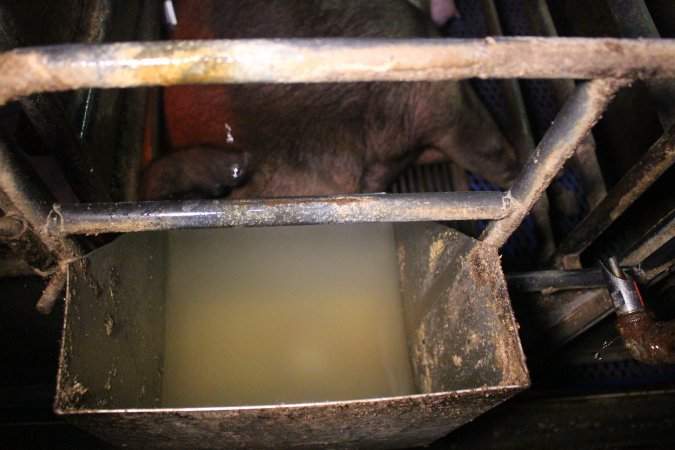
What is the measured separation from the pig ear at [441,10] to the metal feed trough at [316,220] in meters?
1.68

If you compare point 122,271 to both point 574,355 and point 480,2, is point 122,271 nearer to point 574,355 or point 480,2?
point 574,355

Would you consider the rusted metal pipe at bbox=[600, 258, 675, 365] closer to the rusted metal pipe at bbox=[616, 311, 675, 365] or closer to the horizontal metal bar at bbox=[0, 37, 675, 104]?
the rusted metal pipe at bbox=[616, 311, 675, 365]

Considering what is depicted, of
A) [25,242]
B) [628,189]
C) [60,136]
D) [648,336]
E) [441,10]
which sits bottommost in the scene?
[648,336]

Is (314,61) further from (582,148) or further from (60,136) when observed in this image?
(582,148)

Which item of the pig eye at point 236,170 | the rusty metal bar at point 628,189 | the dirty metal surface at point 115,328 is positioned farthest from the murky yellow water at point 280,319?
the rusty metal bar at point 628,189

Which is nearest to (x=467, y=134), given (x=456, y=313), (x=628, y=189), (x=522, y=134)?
(x=522, y=134)

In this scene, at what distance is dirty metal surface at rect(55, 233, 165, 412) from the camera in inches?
36.3

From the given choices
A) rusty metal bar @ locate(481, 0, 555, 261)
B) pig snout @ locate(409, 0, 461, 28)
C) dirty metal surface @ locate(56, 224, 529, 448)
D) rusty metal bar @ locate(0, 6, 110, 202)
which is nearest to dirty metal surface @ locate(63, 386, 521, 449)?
dirty metal surface @ locate(56, 224, 529, 448)

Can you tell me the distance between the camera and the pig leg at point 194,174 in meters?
1.83

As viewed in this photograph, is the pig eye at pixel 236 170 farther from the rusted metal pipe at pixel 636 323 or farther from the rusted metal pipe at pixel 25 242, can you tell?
the rusted metal pipe at pixel 636 323

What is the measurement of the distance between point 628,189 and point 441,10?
1648mm

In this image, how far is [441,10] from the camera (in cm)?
258

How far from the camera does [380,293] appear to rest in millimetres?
1941

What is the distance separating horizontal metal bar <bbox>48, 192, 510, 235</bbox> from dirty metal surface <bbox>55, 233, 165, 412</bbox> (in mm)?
159
